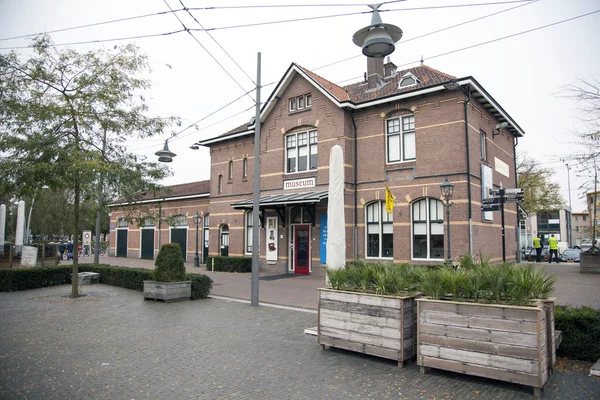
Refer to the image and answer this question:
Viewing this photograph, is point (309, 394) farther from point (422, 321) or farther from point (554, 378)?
point (554, 378)

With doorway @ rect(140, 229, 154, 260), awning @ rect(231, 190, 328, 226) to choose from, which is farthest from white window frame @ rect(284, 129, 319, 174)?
doorway @ rect(140, 229, 154, 260)

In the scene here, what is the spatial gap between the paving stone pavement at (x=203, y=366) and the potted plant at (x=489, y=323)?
0.93ft

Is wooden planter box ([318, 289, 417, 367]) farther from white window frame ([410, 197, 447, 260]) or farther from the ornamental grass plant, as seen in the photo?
white window frame ([410, 197, 447, 260])

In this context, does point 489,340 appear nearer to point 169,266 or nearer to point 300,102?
point 169,266

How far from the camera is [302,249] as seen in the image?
69.4 feet

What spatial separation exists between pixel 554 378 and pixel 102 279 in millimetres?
15823

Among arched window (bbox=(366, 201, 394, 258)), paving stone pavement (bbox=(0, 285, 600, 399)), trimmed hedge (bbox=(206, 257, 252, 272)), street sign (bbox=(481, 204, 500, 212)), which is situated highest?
street sign (bbox=(481, 204, 500, 212))

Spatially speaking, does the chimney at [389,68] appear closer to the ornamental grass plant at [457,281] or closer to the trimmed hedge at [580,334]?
the ornamental grass plant at [457,281]

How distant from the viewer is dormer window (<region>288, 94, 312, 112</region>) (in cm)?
2112

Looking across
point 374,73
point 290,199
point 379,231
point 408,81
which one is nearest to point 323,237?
point 290,199

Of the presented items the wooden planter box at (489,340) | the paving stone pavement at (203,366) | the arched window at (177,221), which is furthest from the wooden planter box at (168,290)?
the wooden planter box at (489,340)

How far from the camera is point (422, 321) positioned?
18.7ft

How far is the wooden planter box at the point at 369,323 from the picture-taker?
591 cm

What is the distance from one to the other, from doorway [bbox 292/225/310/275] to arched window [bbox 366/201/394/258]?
3310 mm
